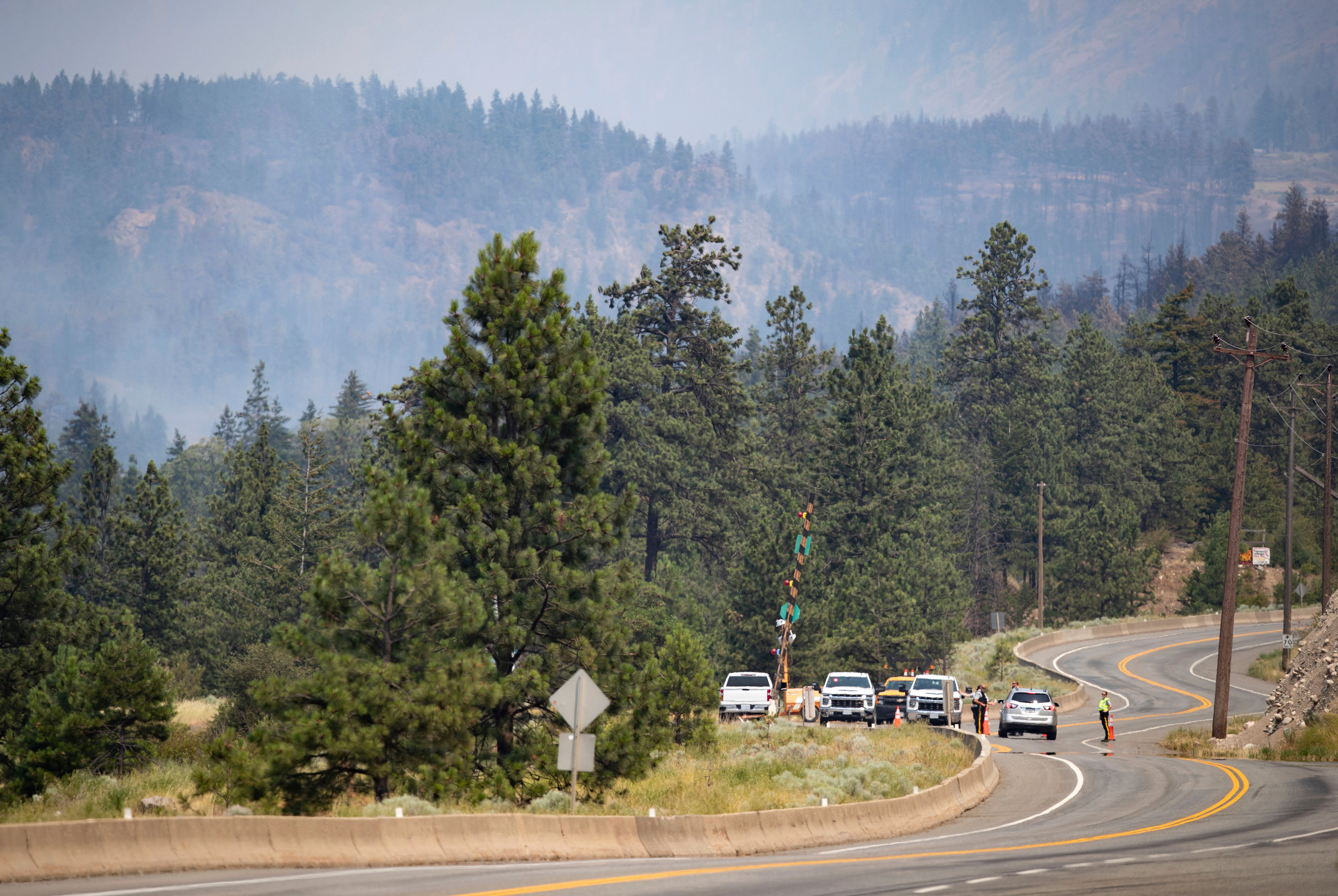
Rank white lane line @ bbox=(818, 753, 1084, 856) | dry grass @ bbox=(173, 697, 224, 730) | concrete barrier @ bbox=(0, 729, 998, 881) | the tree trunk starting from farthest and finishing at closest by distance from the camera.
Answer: the tree trunk → dry grass @ bbox=(173, 697, 224, 730) → white lane line @ bbox=(818, 753, 1084, 856) → concrete barrier @ bbox=(0, 729, 998, 881)

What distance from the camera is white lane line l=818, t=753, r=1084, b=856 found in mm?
18641

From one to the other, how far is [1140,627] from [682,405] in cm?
3386

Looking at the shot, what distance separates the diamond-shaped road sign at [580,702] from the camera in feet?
52.6

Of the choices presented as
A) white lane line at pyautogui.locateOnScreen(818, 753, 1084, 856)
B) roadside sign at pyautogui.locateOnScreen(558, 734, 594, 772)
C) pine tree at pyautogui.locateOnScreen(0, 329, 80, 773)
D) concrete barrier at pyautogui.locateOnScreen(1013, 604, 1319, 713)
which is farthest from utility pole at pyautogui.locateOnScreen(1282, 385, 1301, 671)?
pine tree at pyautogui.locateOnScreen(0, 329, 80, 773)

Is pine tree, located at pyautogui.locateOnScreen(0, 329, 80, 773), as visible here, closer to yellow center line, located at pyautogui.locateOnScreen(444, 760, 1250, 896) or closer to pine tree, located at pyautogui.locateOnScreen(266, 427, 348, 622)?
yellow center line, located at pyautogui.locateOnScreen(444, 760, 1250, 896)

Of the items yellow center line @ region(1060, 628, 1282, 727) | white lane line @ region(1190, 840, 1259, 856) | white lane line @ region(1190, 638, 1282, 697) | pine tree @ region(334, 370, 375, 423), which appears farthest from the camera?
pine tree @ region(334, 370, 375, 423)

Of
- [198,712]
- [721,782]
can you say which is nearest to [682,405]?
[198,712]

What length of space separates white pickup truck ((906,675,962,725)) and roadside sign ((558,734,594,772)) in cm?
2776

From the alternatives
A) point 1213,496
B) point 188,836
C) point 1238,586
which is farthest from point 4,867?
point 1213,496

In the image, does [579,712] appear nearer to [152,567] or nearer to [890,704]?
[890,704]

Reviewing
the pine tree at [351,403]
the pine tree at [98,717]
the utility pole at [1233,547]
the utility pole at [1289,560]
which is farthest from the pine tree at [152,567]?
the pine tree at [351,403]

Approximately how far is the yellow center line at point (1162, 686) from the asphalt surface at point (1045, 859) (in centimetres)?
1484

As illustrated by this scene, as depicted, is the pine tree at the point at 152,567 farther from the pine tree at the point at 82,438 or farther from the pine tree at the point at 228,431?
the pine tree at the point at 228,431

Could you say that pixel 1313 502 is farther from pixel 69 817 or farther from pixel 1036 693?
pixel 69 817
